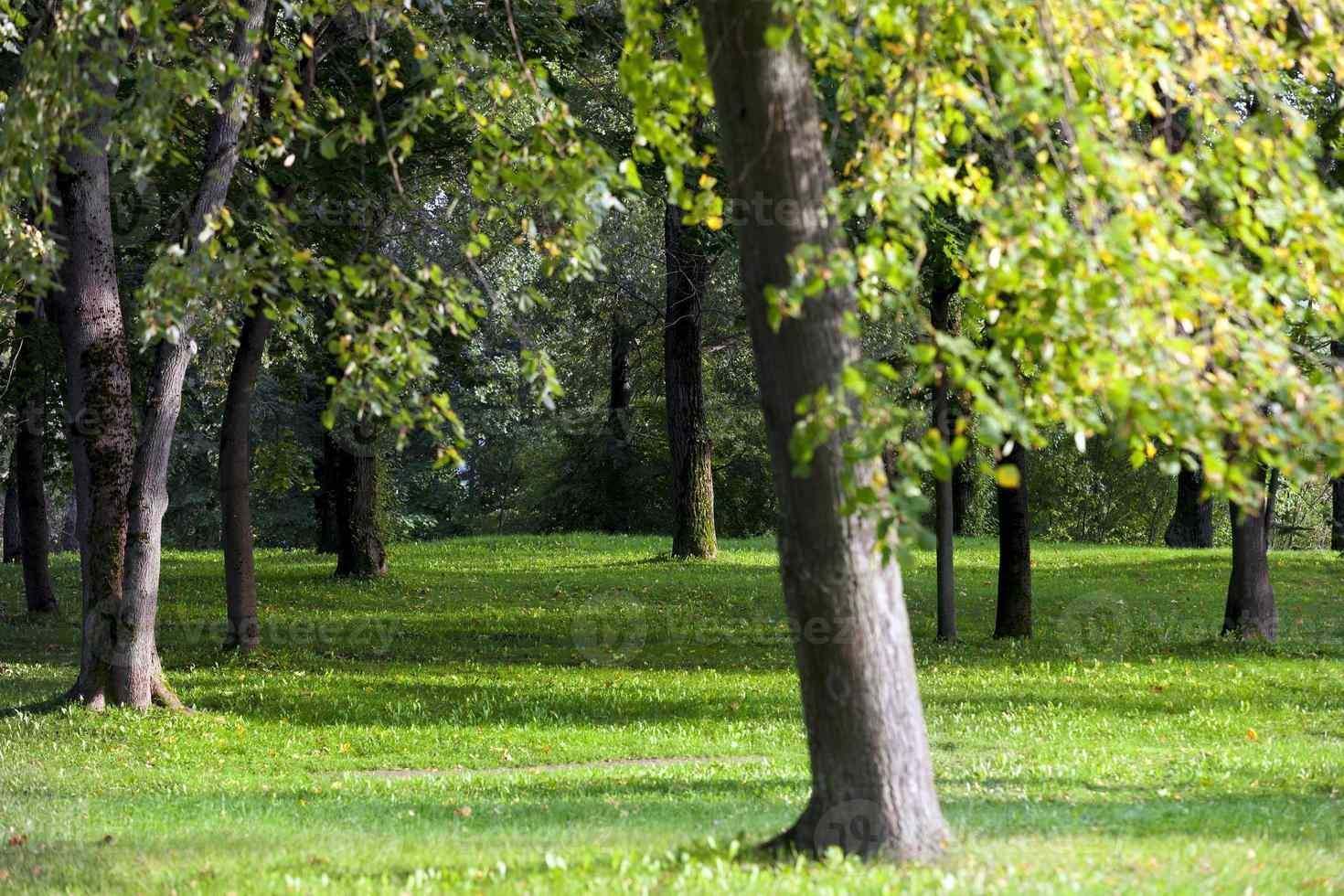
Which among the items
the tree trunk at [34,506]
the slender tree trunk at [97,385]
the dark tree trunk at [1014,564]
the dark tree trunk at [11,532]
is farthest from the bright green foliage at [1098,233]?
the dark tree trunk at [11,532]

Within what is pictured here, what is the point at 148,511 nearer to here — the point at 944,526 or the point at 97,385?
the point at 97,385

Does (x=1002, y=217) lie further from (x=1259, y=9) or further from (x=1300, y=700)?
(x=1300, y=700)

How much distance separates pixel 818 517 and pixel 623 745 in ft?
22.4

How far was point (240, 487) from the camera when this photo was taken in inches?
665

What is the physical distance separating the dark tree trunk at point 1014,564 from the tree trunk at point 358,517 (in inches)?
467

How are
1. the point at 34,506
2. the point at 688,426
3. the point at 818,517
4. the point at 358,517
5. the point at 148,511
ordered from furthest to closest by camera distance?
the point at 688,426, the point at 358,517, the point at 34,506, the point at 148,511, the point at 818,517

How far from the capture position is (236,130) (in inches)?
512

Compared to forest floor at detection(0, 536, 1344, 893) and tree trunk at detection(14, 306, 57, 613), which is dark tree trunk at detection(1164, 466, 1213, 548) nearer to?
forest floor at detection(0, 536, 1344, 893)

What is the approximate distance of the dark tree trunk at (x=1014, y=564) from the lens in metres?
17.2

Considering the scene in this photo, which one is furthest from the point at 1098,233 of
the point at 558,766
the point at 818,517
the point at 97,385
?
the point at 97,385

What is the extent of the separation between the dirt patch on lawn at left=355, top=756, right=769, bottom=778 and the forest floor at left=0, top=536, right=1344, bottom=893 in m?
0.08

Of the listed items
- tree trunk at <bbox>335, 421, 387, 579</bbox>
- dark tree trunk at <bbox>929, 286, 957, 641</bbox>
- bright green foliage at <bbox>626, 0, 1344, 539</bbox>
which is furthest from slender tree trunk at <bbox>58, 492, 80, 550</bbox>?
bright green foliage at <bbox>626, 0, 1344, 539</bbox>

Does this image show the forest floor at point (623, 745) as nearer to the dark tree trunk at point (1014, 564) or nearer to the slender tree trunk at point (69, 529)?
the dark tree trunk at point (1014, 564)

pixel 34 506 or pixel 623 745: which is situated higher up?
pixel 34 506
